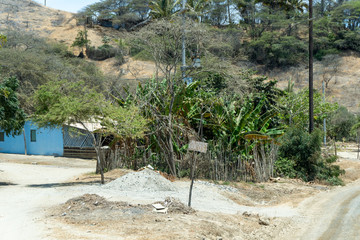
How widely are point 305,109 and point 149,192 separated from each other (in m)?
23.9

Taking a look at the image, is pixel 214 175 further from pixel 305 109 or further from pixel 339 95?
pixel 339 95

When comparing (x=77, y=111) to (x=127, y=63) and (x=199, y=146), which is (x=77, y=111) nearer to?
(x=199, y=146)

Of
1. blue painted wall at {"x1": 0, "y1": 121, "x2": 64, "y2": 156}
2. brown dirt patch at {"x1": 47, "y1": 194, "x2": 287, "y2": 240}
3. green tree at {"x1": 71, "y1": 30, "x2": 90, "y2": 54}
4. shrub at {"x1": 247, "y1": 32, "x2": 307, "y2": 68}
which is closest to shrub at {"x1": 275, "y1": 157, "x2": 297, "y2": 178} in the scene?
brown dirt patch at {"x1": 47, "y1": 194, "x2": 287, "y2": 240}

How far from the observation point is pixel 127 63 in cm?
6247

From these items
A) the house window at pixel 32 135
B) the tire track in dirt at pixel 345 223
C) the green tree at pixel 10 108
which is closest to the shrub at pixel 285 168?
the tire track in dirt at pixel 345 223

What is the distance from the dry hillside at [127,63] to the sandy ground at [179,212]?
103ft

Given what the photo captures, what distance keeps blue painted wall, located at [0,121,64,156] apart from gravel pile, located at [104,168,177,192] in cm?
1641

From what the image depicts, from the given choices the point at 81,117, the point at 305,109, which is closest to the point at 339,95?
the point at 305,109

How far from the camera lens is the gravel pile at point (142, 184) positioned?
1555 cm

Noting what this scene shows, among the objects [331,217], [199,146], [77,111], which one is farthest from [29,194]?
[331,217]

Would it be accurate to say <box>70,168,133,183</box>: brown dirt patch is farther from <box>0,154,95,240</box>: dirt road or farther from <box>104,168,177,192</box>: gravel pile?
<box>104,168,177,192</box>: gravel pile

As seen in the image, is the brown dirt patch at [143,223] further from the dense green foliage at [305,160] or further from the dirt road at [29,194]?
the dense green foliage at [305,160]

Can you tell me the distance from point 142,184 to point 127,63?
4844 centimetres

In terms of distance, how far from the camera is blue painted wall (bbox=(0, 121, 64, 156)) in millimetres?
31422
